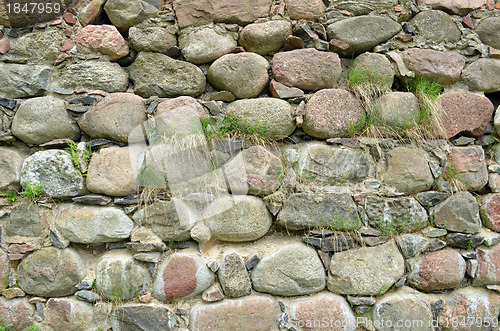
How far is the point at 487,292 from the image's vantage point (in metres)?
1.78

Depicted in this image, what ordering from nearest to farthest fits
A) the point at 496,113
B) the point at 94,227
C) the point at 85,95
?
the point at 94,227, the point at 85,95, the point at 496,113

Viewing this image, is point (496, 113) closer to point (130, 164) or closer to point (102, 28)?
point (130, 164)

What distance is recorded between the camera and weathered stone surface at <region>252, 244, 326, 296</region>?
1650 millimetres

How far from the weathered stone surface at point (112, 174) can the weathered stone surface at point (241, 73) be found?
0.65 m

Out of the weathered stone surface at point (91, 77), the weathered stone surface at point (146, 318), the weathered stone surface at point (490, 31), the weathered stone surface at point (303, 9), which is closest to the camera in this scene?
the weathered stone surface at point (146, 318)

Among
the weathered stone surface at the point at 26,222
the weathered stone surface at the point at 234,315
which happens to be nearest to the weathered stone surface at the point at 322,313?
the weathered stone surface at the point at 234,315

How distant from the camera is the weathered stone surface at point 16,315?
163 centimetres

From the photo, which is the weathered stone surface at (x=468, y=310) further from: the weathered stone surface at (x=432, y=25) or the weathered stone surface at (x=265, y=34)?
the weathered stone surface at (x=265, y=34)

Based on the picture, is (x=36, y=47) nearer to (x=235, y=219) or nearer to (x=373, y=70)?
(x=235, y=219)

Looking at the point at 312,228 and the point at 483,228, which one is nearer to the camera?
the point at 312,228

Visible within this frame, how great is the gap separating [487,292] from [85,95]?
2.39 m

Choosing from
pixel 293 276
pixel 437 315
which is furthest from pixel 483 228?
pixel 293 276

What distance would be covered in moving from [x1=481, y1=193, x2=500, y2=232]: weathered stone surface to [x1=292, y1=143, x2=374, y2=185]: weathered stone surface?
70 cm

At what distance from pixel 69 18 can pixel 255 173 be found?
1.36 metres
